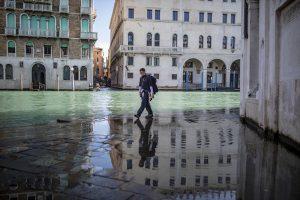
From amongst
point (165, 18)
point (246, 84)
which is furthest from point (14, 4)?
point (246, 84)

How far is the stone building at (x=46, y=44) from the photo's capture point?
136ft

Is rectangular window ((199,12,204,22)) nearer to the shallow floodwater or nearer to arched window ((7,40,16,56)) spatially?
arched window ((7,40,16,56))

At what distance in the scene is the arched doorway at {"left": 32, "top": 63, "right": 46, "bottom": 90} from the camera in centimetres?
4241

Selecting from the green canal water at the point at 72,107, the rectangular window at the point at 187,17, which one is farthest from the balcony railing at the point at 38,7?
the green canal water at the point at 72,107

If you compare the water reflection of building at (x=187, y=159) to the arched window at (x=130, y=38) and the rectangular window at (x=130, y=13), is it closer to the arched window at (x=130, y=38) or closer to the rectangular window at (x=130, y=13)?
the arched window at (x=130, y=38)

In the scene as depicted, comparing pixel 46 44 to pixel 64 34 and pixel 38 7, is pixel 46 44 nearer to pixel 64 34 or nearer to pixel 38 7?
pixel 64 34

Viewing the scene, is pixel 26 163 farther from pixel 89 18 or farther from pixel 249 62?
pixel 89 18

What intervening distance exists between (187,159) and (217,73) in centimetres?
5160

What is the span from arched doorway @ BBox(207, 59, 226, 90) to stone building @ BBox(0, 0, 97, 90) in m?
20.9

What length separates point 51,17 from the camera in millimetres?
42625

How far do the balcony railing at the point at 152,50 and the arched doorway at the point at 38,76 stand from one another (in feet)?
39.5

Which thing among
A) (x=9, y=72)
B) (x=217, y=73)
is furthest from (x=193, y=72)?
(x=9, y=72)

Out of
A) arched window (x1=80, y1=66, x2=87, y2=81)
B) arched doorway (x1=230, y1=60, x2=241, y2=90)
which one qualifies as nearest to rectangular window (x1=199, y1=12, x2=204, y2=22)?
arched doorway (x1=230, y1=60, x2=241, y2=90)

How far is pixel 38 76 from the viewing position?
42.7m
